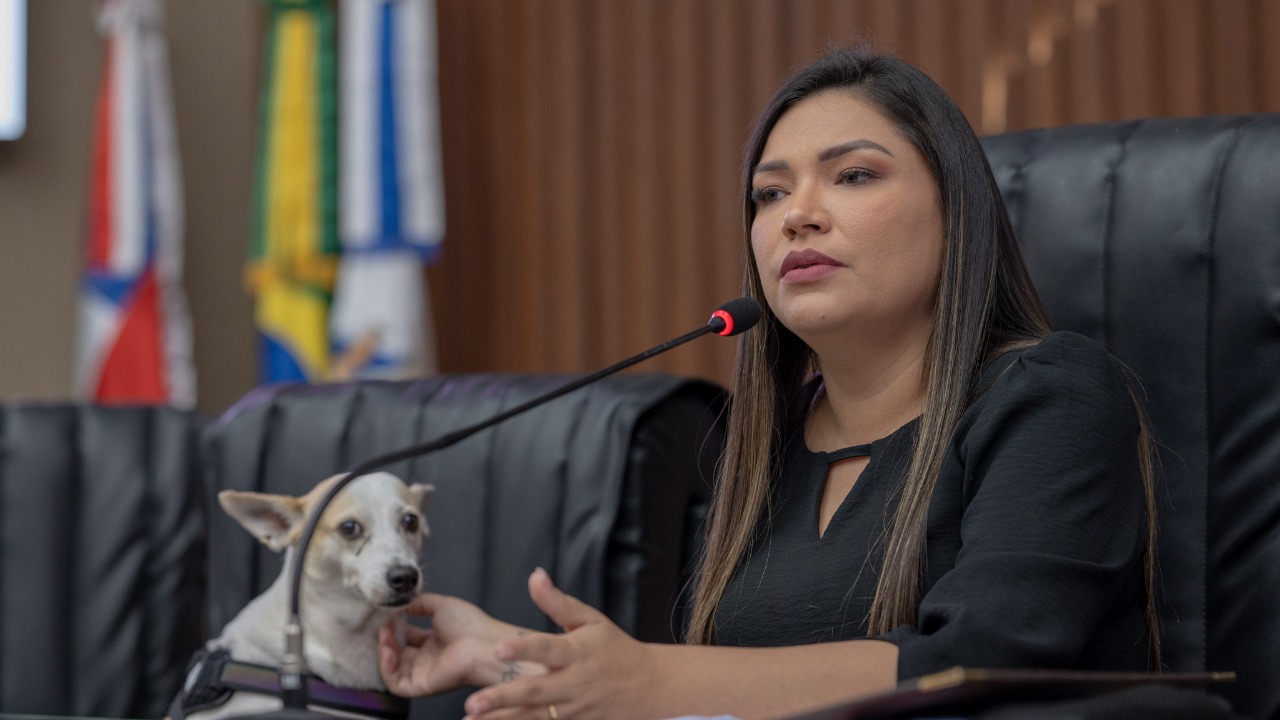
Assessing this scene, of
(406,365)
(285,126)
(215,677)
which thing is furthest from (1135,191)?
(285,126)

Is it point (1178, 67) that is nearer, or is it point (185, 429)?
point (185, 429)

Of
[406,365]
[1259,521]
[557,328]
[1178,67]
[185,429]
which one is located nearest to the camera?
[1259,521]

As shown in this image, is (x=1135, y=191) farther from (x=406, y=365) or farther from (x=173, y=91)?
(x=173, y=91)

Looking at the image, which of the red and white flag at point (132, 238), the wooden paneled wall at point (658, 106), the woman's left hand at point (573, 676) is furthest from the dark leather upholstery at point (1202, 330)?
the red and white flag at point (132, 238)

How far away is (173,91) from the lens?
3.50 m

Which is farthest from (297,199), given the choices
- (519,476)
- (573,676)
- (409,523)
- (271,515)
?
(573,676)

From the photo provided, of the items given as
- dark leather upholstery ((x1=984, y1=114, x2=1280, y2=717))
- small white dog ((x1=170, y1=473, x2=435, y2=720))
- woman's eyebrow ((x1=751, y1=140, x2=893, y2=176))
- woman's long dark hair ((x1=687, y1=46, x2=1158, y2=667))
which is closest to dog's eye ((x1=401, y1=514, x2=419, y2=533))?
small white dog ((x1=170, y1=473, x2=435, y2=720))

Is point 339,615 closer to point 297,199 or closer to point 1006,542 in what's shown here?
point 1006,542

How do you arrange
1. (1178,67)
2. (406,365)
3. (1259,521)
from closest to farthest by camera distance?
(1259,521), (1178,67), (406,365)

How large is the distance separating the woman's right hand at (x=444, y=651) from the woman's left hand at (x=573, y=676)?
0.71 ft

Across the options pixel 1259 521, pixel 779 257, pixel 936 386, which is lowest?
pixel 1259 521

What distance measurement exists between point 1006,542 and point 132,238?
2.77 m

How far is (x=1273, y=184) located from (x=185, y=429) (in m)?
1.74

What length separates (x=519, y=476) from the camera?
179 centimetres
